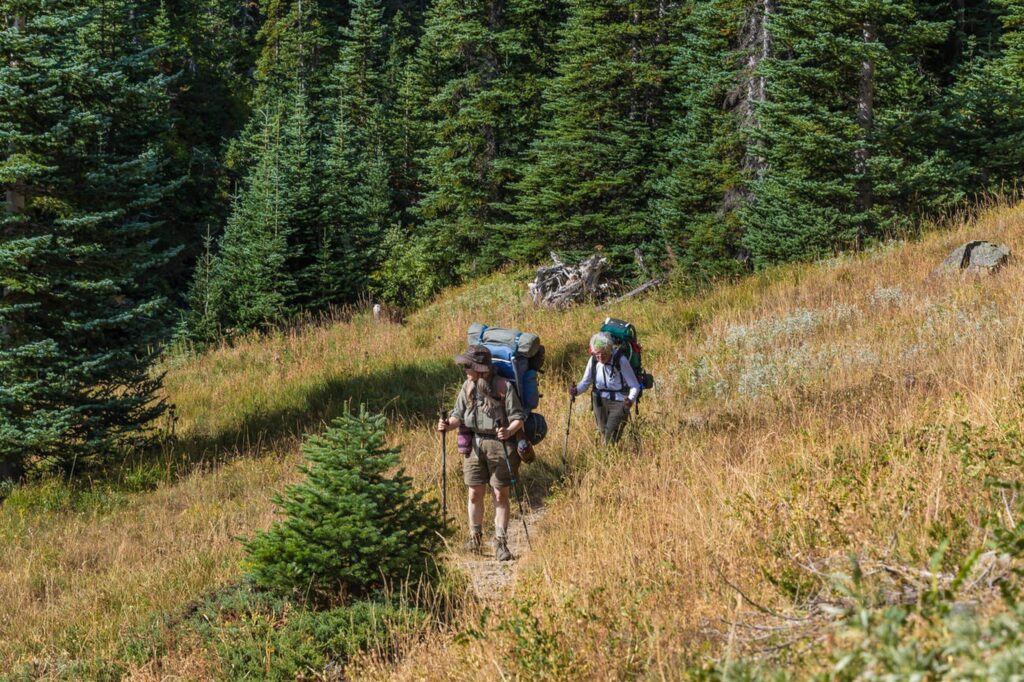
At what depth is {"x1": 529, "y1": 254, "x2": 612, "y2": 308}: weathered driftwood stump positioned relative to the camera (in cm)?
1586

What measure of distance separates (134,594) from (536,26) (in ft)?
89.3

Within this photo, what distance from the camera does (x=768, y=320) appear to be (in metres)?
10.7

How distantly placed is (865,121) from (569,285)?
6.31 m

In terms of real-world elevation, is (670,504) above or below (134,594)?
above

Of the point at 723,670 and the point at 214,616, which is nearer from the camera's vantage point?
the point at 723,670

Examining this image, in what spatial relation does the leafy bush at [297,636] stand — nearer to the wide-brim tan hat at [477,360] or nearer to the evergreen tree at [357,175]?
the wide-brim tan hat at [477,360]

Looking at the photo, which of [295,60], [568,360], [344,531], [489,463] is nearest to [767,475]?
[489,463]

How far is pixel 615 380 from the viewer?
24.9 feet

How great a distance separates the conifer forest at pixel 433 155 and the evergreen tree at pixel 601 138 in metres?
0.10

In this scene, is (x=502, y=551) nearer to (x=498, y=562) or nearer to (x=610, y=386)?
(x=498, y=562)

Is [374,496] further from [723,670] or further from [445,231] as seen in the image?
[445,231]

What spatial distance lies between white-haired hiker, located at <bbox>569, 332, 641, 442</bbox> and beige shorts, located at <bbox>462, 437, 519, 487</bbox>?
1.08 m

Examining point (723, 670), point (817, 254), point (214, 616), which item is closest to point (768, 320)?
point (817, 254)

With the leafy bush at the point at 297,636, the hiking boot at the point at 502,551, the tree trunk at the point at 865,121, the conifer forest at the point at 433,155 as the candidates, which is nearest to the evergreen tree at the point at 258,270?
the conifer forest at the point at 433,155
